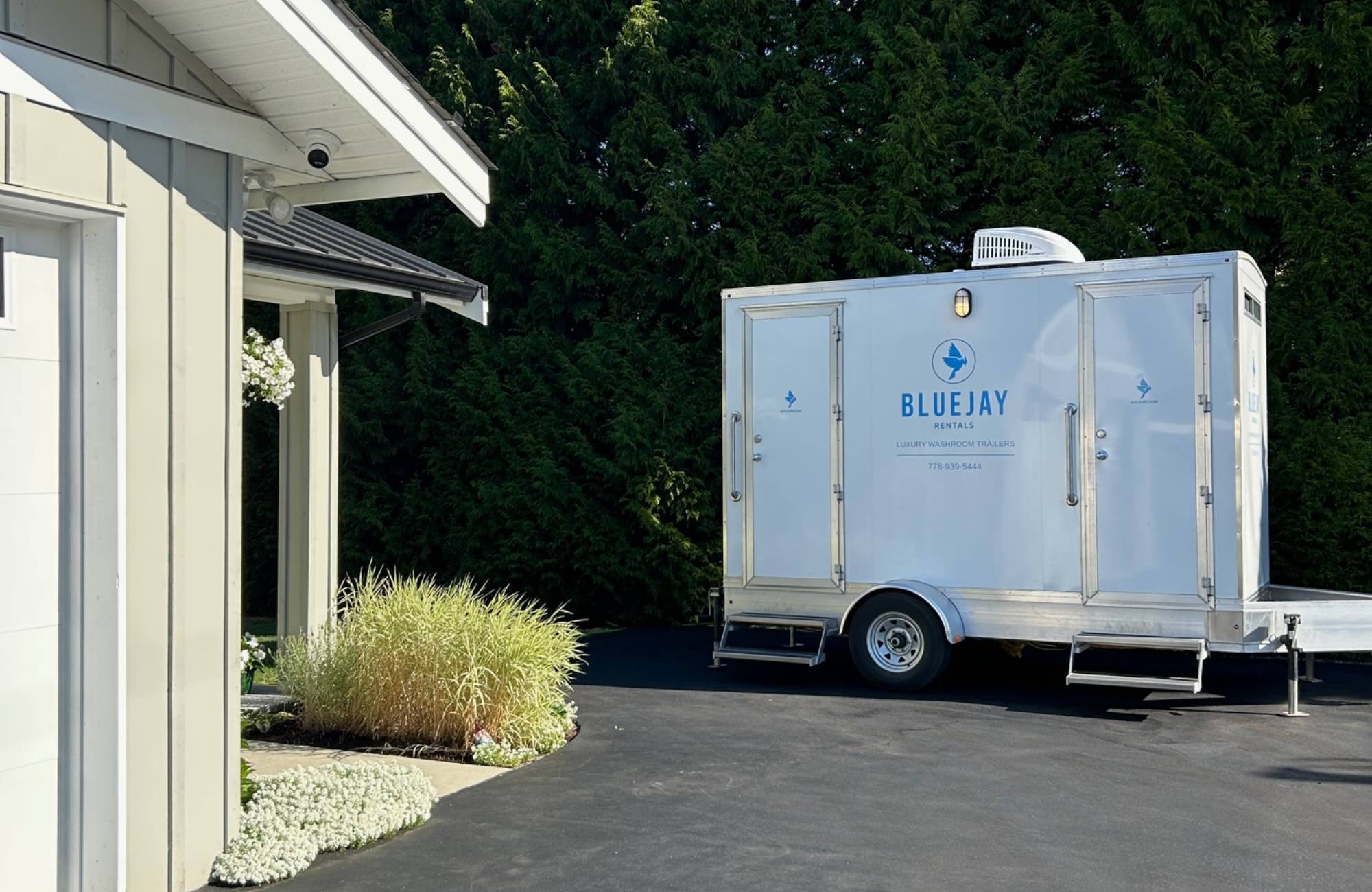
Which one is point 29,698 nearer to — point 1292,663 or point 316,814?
point 316,814

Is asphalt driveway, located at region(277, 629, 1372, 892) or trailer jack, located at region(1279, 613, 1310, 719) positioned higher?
trailer jack, located at region(1279, 613, 1310, 719)

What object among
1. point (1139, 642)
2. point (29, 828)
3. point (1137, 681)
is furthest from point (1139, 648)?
point (29, 828)

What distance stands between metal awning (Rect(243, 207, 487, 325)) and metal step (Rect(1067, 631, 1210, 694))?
4.77 meters

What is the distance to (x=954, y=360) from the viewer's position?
9.49m

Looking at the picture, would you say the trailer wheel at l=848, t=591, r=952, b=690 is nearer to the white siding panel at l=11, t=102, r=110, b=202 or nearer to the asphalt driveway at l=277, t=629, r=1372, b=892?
the asphalt driveway at l=277, t=629, r=1372, b=892

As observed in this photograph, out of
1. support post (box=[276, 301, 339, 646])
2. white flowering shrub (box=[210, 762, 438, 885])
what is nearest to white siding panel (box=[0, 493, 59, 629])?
white flowering shrub (box=[210, 762, 438, 885])

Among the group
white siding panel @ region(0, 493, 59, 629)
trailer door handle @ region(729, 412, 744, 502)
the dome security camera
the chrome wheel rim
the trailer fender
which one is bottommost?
the chrome wheel rim

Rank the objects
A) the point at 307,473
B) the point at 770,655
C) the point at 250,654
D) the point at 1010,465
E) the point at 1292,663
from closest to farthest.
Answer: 1. the point at 250,654
2. the point at 1292,663
3. the point at 307,473
4. the point at 1010,465
5. the point at 770,655

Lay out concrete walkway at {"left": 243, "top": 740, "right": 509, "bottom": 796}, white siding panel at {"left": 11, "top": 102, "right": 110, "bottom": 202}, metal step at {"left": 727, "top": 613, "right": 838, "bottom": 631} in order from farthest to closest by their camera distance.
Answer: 1. metal step at {"left": 727, "top": 613, "right": 838, "bottom": 631}
2. concrete walkway at {"left": 243, "top": 740, "right": 509, "bottom": 796}
3. white siding panel at {"left": 11, "top": 102, "right": 110, "bottom": 202}

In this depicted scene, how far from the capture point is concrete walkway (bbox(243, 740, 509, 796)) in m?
6.86

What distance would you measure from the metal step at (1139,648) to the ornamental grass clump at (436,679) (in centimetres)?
361

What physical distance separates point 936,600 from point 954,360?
1751 mm

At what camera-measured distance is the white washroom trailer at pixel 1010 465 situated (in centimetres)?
864

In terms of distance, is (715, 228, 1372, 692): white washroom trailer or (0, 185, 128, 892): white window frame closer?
(0, 185, 128, 892): white window frame
